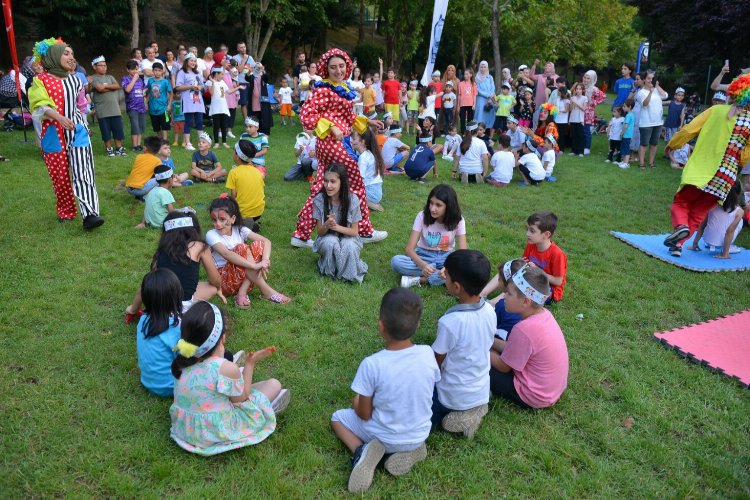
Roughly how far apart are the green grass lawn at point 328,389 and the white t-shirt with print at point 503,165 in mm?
2851

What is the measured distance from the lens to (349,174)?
19.5ft

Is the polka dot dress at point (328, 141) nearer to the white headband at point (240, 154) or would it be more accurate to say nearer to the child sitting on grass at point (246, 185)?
the child sitting on grass at point (246, 185)

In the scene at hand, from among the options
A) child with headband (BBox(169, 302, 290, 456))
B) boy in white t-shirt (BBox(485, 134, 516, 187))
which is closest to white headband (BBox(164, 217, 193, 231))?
child with headband (BBox(169, 302, 290, 456))

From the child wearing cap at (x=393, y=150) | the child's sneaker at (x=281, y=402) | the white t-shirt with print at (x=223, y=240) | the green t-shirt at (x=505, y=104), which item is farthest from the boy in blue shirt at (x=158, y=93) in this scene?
the child's sneaker at (x=281, y=402)

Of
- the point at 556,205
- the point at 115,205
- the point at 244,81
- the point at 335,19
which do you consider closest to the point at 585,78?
the point at 556,205

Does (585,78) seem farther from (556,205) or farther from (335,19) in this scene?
(335,19)

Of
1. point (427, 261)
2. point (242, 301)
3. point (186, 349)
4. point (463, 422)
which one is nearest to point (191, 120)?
point (242, 301)

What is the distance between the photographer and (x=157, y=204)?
20.7ft

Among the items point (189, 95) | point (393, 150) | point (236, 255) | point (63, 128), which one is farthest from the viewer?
point (189, 95)

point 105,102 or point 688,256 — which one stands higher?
point 105,102

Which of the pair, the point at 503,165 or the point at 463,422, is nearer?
the point at 463,422

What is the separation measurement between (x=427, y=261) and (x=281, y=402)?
7.65ft

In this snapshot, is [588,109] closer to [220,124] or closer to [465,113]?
[465,113]

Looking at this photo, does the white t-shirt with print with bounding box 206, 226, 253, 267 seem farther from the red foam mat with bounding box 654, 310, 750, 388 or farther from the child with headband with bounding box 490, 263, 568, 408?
the red foam mat with bounding box 654, 310, 750, 388
